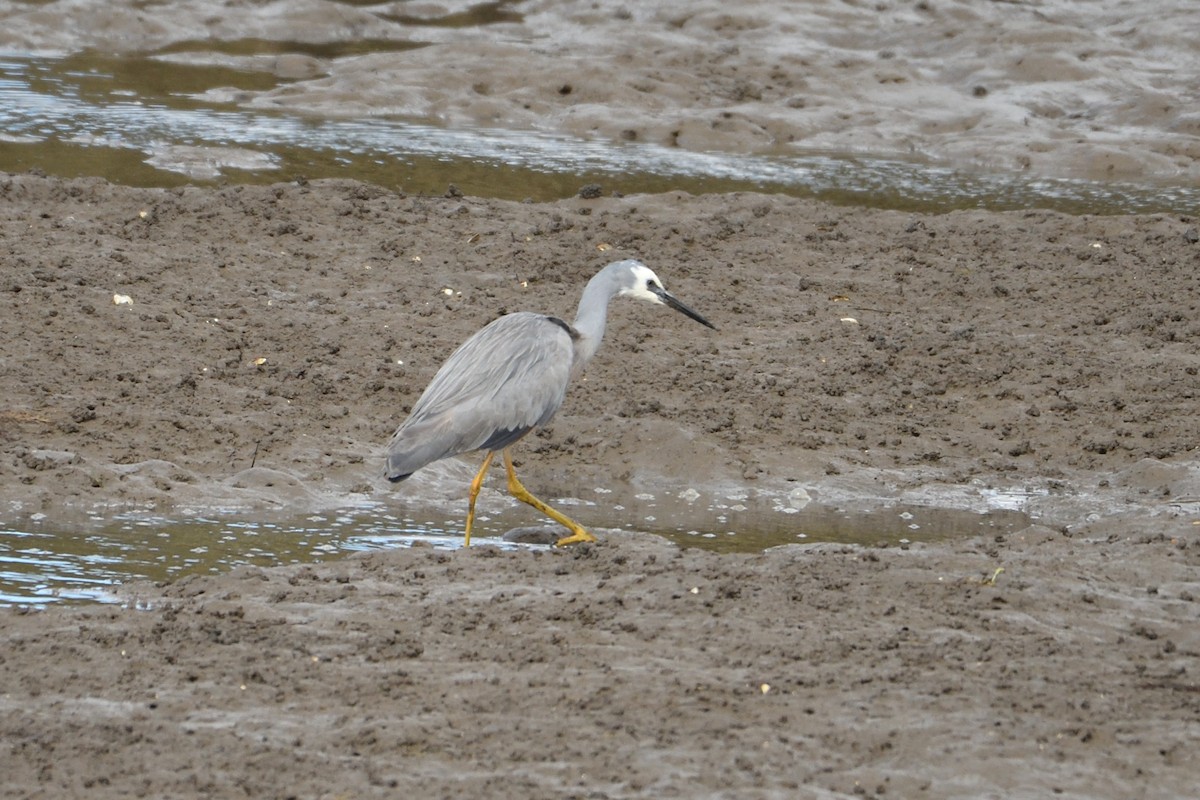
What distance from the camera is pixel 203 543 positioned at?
284 inches

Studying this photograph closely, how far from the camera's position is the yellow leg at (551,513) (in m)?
7.31

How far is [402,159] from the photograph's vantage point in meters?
15.0

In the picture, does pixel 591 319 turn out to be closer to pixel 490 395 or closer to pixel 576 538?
pixel 490 395

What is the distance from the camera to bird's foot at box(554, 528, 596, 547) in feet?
23.8

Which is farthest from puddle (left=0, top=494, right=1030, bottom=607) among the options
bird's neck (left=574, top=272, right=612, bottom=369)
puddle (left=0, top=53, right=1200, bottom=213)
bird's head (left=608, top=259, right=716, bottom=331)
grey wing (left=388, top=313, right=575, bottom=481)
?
puddle (left=0, top=53, right=1200, bottom=213)

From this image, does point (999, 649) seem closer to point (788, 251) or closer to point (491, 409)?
point (491, 409)

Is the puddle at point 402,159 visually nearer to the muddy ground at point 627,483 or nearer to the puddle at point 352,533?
the muddy ground at point 627,483

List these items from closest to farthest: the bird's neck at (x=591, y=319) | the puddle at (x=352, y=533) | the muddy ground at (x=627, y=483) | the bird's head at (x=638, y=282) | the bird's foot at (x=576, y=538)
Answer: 1. the muddy ground at (x=627, y=483)
2. the puddle at (x=352, y=533)
3. the bird's foot at (x=576, y=538)
4. the bird's neck at (x=591, y=319)
5. the bird's head at (x=638, y=282)

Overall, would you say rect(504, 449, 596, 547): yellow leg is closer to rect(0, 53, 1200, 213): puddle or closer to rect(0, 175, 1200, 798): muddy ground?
rect(0, 175, 1200, 798): muddy ground

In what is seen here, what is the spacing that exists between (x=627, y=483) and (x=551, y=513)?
1.07 meters

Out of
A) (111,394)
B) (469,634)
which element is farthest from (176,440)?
(469,634)

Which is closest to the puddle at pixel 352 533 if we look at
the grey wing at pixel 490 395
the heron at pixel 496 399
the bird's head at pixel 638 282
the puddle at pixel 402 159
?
the heron at pixel 496 399

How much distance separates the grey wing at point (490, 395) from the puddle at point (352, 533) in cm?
46

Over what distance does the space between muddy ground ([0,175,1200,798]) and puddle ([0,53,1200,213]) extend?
175cm
